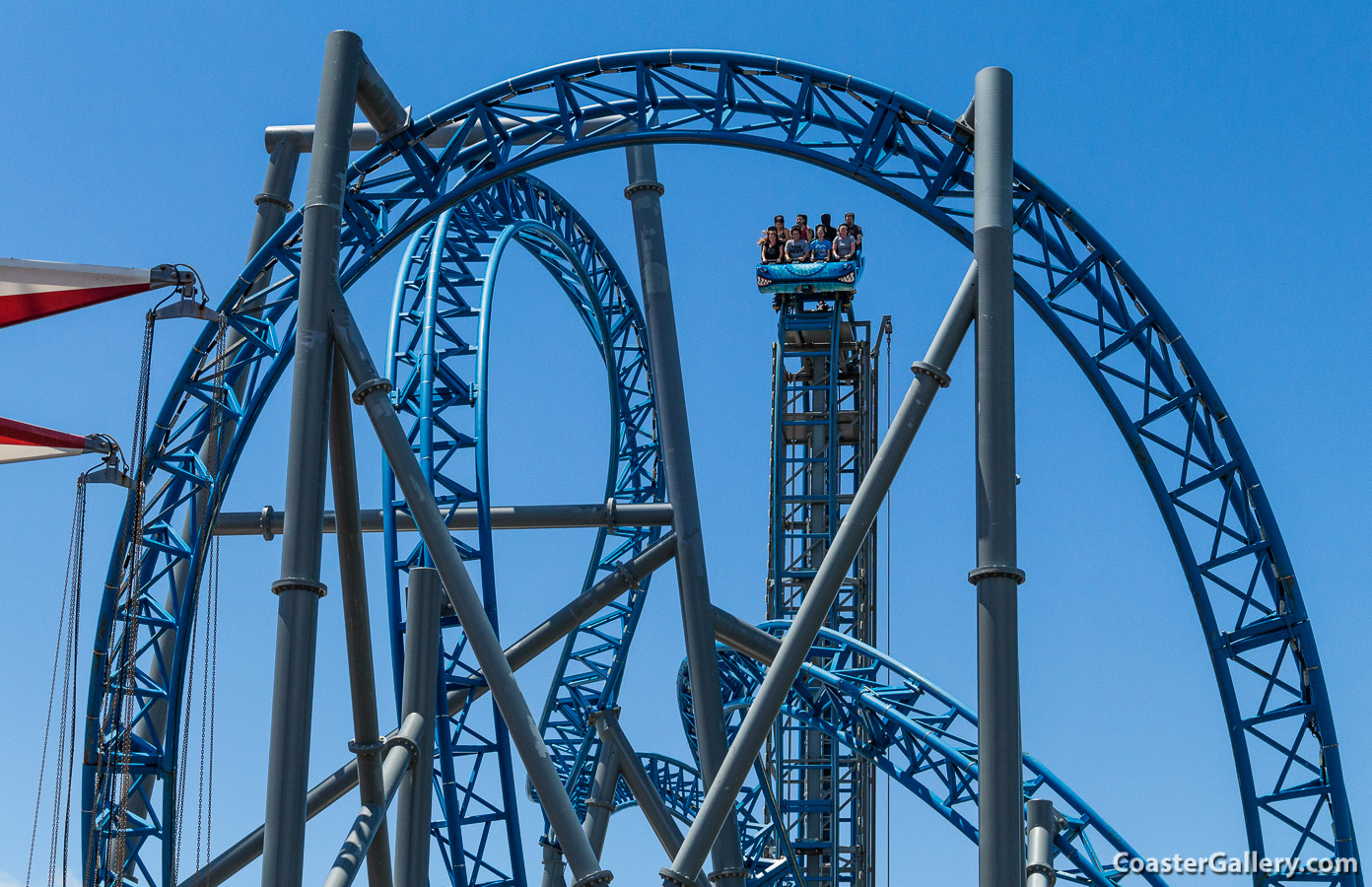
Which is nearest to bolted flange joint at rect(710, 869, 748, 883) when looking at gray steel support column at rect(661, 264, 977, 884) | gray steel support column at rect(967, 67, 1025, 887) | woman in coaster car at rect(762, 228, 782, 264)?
gray steel support column at rect(661, 264, 977, 884)

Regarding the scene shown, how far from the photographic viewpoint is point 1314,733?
36.4ft

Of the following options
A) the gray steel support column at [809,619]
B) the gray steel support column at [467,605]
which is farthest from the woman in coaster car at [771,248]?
the gray steel support column at [809,619]

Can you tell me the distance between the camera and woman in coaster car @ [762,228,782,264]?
22031mm

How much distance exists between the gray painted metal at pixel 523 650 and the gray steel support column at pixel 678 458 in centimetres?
31

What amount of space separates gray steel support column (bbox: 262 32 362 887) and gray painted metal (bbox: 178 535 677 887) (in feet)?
11.3

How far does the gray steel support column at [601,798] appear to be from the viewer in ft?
48.1

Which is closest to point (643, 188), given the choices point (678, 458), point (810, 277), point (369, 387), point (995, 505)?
point (678, 458)

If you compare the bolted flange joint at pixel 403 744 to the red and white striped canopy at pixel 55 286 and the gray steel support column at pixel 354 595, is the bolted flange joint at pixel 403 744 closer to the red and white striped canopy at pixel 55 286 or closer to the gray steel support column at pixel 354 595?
the gray steel support column at pixel 354 595

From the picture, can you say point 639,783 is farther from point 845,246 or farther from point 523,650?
point 845,246

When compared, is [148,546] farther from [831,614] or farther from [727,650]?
[831,614]

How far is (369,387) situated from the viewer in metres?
9.70

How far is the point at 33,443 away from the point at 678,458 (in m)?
6.89

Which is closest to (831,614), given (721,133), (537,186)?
(537,186)

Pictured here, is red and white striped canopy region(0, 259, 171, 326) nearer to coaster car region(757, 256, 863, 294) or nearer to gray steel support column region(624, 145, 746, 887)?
gray steel support column region(624, 145, 746, 887)
